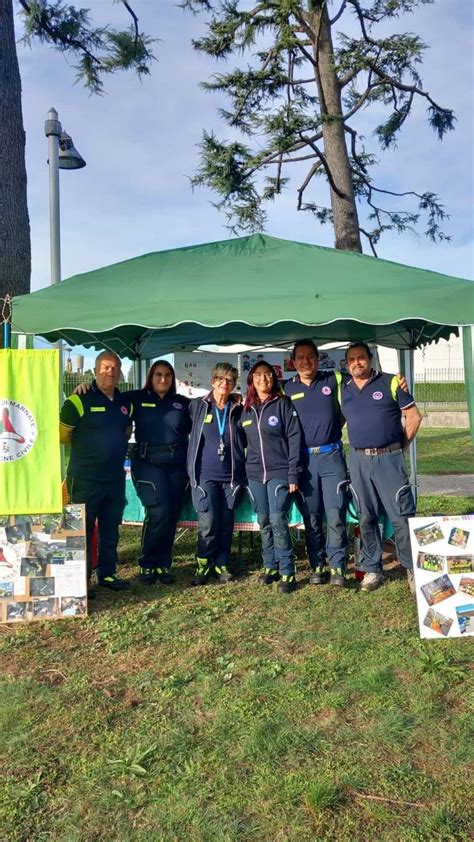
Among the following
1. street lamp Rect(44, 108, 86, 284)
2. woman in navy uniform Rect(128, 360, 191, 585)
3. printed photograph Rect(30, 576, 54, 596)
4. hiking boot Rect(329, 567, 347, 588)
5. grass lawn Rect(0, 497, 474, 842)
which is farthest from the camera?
street lamp Rect(44, 108, 86, 284)

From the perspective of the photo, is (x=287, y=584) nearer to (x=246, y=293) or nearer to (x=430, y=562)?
(x=430, y=562)

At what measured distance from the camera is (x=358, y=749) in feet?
7.78

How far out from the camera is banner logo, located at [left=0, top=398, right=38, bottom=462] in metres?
3.62

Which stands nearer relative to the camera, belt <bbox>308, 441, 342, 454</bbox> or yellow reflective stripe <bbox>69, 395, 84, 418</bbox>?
yellow reflective stripe <bbox>69, 395, 84, 418</bbox>

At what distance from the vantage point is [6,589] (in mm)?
3693

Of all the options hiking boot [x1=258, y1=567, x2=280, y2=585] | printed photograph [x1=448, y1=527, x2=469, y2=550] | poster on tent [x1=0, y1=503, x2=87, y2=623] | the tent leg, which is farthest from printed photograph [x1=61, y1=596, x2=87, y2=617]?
the tent leg

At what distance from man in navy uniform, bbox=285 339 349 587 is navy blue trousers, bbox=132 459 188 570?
903 mm

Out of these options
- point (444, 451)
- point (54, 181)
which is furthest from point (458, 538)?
point (444, 451)

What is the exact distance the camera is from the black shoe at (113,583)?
4.31 metres

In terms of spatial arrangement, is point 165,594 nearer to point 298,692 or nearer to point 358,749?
point 298,692

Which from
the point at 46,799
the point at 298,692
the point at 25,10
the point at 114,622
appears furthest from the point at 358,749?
the point at 25,10

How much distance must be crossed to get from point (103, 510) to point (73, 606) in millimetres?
722

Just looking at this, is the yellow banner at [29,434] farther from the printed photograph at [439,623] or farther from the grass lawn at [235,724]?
the printed photograph at [439,623]

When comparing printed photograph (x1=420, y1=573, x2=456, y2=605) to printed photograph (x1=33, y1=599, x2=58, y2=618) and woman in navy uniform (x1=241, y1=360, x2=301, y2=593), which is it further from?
printed photograph (x1=33, y1=599, x2=58, y2=618)
